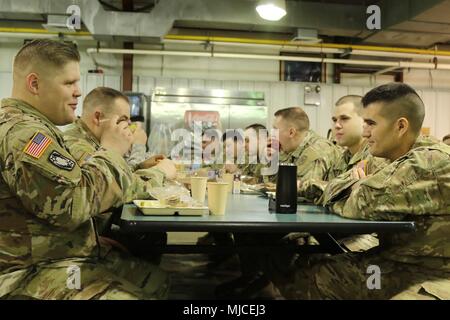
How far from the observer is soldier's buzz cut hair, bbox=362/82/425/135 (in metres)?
1.85

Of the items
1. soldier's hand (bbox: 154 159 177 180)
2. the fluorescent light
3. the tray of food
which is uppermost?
the fluorescent light

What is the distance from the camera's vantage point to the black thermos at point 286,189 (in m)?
1.75

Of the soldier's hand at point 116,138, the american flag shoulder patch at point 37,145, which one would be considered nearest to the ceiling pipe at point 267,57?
the soldier's hand at point 116,138

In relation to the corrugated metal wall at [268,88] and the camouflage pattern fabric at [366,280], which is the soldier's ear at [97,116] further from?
the corrugated metal wall at [268,88]

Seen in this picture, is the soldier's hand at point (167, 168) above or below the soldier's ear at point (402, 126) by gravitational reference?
below

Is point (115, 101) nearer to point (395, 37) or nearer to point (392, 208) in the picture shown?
point (392, 208)

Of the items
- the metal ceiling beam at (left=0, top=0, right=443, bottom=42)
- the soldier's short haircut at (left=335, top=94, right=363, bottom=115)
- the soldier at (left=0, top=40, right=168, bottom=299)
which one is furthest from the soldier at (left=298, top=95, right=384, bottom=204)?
the metal ceiling beam at (left=0, top=0, right=443, bottom=42)

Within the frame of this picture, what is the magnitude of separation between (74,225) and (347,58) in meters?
6.99

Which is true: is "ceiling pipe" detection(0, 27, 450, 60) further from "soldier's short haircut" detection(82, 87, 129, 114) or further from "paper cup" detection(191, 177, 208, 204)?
"paper cup" detection(191, 177, 208, 204)

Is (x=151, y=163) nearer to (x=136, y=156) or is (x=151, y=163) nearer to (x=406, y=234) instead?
(x=136, y=156)

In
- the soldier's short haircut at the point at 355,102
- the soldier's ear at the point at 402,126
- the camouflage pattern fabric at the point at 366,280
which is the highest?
the soldier's short haircut at the point at 355,102

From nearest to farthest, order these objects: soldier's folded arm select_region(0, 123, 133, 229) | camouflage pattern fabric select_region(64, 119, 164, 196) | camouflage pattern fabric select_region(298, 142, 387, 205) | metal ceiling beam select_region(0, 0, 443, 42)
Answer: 1. soldier's folded arm select_region(0, 123, 133, 229)
2. camouflage pattern fabric select_region(64, 119, 164, 196)
3. camouflage pattern fabric select_region(298, 142, 387, 205)
4. metal ceiling beam select_region(0, 0, 443, 42)

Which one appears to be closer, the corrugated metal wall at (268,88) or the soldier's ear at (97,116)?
the soldier's ear at (97,116)

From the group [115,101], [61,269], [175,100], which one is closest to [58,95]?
[61,269]
